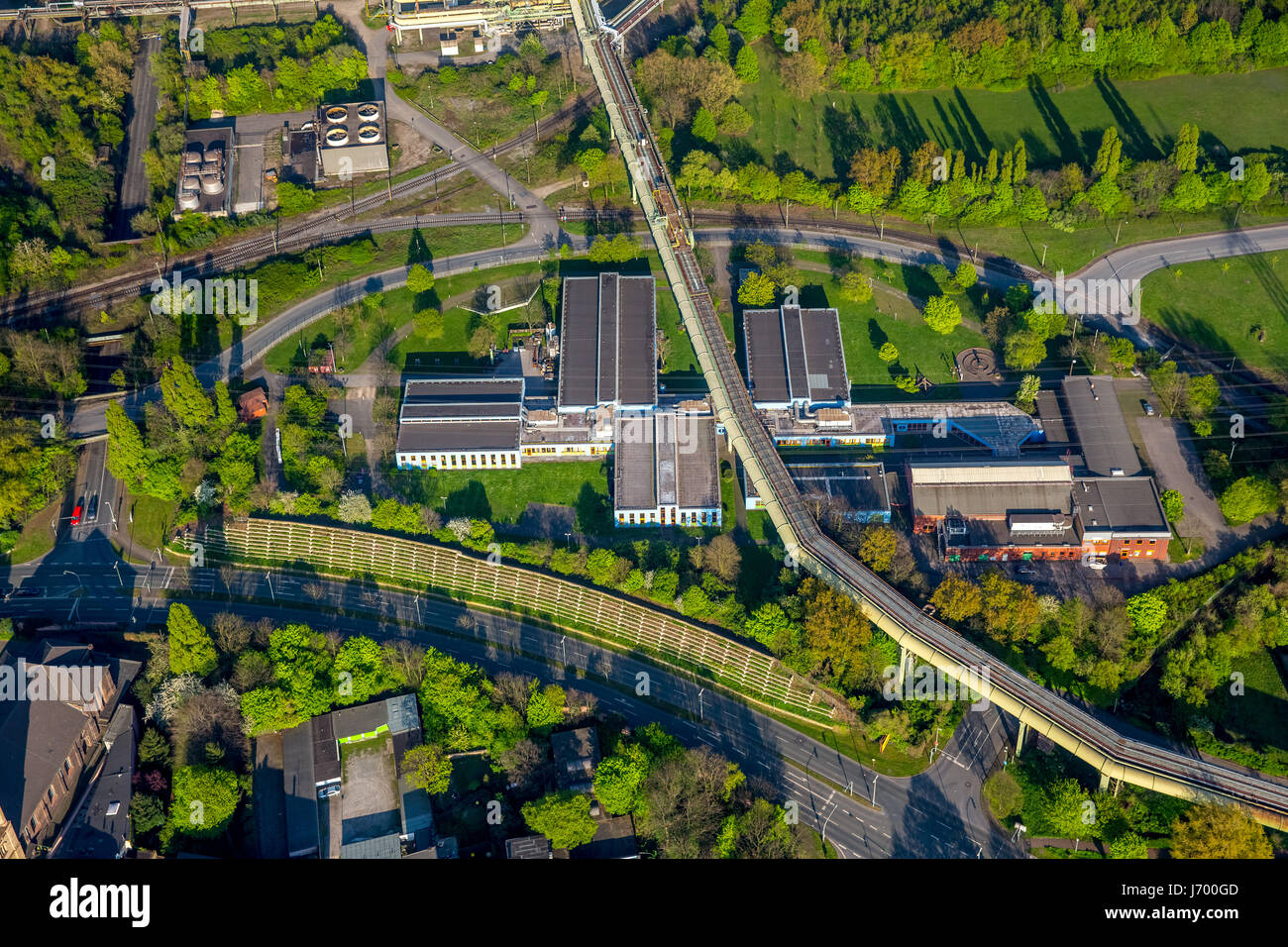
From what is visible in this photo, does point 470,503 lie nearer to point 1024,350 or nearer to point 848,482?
point 848,482

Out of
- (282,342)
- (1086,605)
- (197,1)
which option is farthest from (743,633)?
(197,1)

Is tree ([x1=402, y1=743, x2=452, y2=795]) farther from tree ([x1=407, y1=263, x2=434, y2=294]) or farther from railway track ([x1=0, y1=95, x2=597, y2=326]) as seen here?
railway track ([x1=0, y1=95, x2=597, y2=326])

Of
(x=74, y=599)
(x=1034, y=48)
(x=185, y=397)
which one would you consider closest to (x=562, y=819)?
(x=74, y=599)

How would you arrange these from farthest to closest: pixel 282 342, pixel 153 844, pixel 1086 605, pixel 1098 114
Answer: pixel 1098 114 < pixel 282 342 < pixel 1086 605 < pixel 153 844

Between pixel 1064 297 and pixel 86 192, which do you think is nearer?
pixel 1064 297

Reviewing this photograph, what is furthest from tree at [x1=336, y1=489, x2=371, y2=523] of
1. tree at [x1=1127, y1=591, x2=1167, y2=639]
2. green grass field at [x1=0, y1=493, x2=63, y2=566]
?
tree at [x1=1127, y1=591, x2=1167, y2=639]

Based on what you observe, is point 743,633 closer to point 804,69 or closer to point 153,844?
point 153,844

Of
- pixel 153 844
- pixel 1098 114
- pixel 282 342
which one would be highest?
pixel 1098 114
